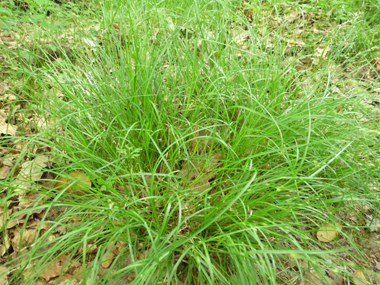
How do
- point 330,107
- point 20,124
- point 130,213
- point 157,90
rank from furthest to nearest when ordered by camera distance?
point 20,124
point 157,90
point 330,107
point 130,213

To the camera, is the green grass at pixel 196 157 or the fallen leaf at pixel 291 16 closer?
the green grass at pixel 196 157

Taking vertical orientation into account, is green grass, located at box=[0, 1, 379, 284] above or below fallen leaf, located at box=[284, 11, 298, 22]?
below

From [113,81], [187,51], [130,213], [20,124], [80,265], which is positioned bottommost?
[80,265]

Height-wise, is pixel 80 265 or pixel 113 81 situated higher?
pixel 113 81

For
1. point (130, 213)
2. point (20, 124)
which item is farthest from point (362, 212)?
point (20, 124)

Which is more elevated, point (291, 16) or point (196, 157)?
point (291, 16)

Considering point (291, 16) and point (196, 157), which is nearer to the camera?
point (196, 157)

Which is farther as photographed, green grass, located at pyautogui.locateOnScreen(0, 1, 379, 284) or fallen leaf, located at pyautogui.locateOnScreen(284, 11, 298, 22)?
fallen leaf, located at pyautogui.locateOnScreen(284, 11, 298, 22)

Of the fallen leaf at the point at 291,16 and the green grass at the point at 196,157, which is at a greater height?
the fallen leaf at the point at 291,16

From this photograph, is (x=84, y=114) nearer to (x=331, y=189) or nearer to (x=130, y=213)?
(x=130, y=213)

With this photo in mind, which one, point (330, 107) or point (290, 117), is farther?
point (330, 107)

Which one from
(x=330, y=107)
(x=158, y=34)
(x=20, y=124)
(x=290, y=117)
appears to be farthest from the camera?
(x=20, y=124)
